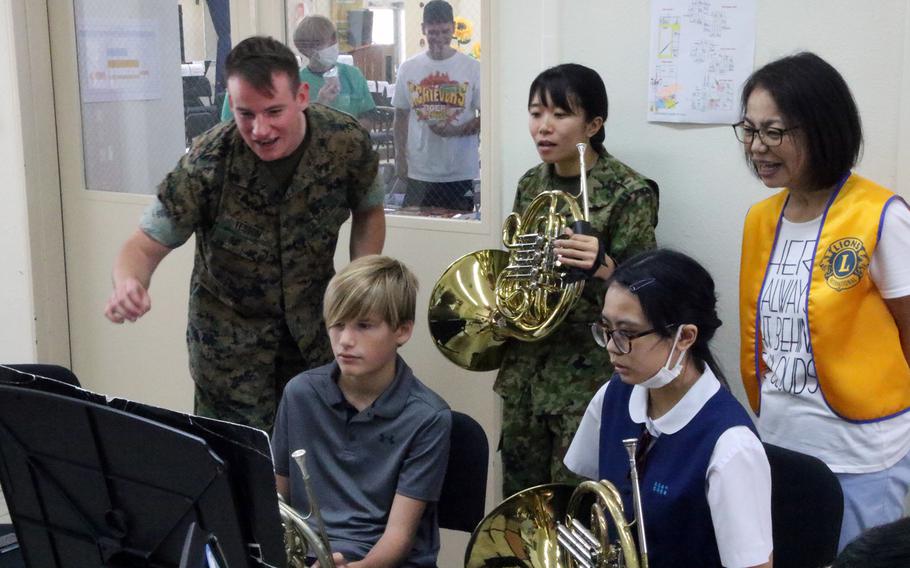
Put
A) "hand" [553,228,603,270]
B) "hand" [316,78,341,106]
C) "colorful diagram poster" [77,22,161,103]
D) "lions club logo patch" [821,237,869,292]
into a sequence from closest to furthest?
"lions club logo patch" [821,237,869,292] → "hand" [553,228,603,270] → "hand" [316,78,341,106] → "colorful diagram poster" [77,22,161,103]

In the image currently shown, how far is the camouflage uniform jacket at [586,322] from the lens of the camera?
2.64 metres

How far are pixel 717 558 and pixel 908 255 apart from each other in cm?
72

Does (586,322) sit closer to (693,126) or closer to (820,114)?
(693,126)

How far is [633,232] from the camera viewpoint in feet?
8.61

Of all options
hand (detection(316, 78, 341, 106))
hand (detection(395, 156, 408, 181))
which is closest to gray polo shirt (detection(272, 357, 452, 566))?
hand (detection(395, 156, 408, 181))

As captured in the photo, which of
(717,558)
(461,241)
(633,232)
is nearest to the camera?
(717,558)

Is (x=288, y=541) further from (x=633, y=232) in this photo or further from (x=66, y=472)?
(x=633, y=232)

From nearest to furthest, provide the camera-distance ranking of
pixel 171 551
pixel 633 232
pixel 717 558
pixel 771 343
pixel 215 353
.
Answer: pixel 171 551 → pixel 717 558 → pixel 771 343 → pixel 633 232 → pixel 215 353

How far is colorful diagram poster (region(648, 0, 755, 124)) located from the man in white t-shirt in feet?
2.15

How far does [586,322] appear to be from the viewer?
2.72 m

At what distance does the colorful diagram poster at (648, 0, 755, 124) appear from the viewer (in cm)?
272

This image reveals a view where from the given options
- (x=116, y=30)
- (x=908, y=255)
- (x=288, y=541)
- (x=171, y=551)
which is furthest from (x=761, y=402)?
(x=116, y=30)

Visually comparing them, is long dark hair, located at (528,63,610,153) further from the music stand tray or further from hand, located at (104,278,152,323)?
the music stand tray

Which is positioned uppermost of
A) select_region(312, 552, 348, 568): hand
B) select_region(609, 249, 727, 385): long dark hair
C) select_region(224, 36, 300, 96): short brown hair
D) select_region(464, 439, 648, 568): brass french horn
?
select_region(224, 36, 300, 96): short brown hair
